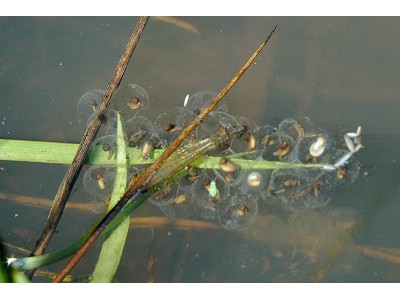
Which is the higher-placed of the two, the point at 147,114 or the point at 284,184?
the point at 147,114

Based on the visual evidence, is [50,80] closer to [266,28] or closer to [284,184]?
[266,28]

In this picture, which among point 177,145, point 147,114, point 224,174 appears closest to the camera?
point 177,145

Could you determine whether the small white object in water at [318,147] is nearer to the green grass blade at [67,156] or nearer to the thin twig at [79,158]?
the green grass blade at [67,156]

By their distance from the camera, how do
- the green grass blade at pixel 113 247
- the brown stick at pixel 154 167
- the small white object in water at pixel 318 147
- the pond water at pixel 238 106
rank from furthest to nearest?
the pond water at pixel 238 106 < the small white object in water at pixel 318 147 < the green grass blade at pixel 113 247 < the brown stick at pixel 154 167

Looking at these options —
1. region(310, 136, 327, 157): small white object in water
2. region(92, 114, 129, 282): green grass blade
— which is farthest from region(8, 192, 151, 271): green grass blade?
region(310, 136, 327, 157): small white object in water

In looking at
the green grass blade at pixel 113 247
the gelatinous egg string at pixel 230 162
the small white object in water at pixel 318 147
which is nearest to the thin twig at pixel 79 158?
the gelatinous egg string at pixel 230 162

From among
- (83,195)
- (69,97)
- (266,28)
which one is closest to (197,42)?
(266,28)

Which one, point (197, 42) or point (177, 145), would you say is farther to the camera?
point (197, 42)
